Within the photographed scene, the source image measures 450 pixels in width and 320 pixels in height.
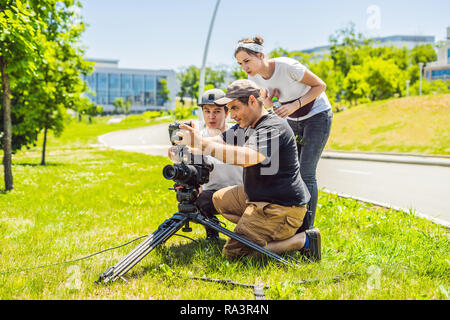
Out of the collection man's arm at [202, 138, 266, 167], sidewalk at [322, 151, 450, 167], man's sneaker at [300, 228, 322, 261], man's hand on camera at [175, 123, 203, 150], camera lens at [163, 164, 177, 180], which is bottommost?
sidewalk at [322, 151, 450, 167]

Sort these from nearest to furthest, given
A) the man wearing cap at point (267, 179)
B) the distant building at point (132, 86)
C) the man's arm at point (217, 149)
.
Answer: the man's arm at point (217, 149) → the man wearing cap at point (267, 179) → the distant building at point (132, 86)

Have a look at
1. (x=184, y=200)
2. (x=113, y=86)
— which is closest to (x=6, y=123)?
(x=184, y=200)

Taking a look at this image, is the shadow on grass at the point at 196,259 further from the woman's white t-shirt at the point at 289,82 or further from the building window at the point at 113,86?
the building window at the point at 113,86

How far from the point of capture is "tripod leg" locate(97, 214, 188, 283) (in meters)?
2.64

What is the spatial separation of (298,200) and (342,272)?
24.6 inches

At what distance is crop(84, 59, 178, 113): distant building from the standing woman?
120m

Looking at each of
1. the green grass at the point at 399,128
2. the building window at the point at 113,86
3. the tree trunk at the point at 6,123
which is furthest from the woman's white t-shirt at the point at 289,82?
the building window at the point at 113,86

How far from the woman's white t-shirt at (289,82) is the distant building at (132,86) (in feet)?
395

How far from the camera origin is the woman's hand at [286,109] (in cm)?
335

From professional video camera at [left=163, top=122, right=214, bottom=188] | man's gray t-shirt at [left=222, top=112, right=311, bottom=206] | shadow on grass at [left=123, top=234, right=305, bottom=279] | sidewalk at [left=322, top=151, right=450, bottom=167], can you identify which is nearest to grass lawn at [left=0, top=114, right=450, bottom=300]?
shadow on grass at [left=123, top=234, right=305, bottom=279]

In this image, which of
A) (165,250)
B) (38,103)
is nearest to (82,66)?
(38,103)

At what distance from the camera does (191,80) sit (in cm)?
8800

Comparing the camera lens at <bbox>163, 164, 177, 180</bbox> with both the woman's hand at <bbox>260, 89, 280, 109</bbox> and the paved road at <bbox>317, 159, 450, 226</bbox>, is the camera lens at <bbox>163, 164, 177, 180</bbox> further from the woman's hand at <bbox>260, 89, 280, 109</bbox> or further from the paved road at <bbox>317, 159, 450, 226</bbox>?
the paved road at <bbox>317, 159, 450, 226</bbox>

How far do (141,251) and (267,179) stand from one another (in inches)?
43.4
